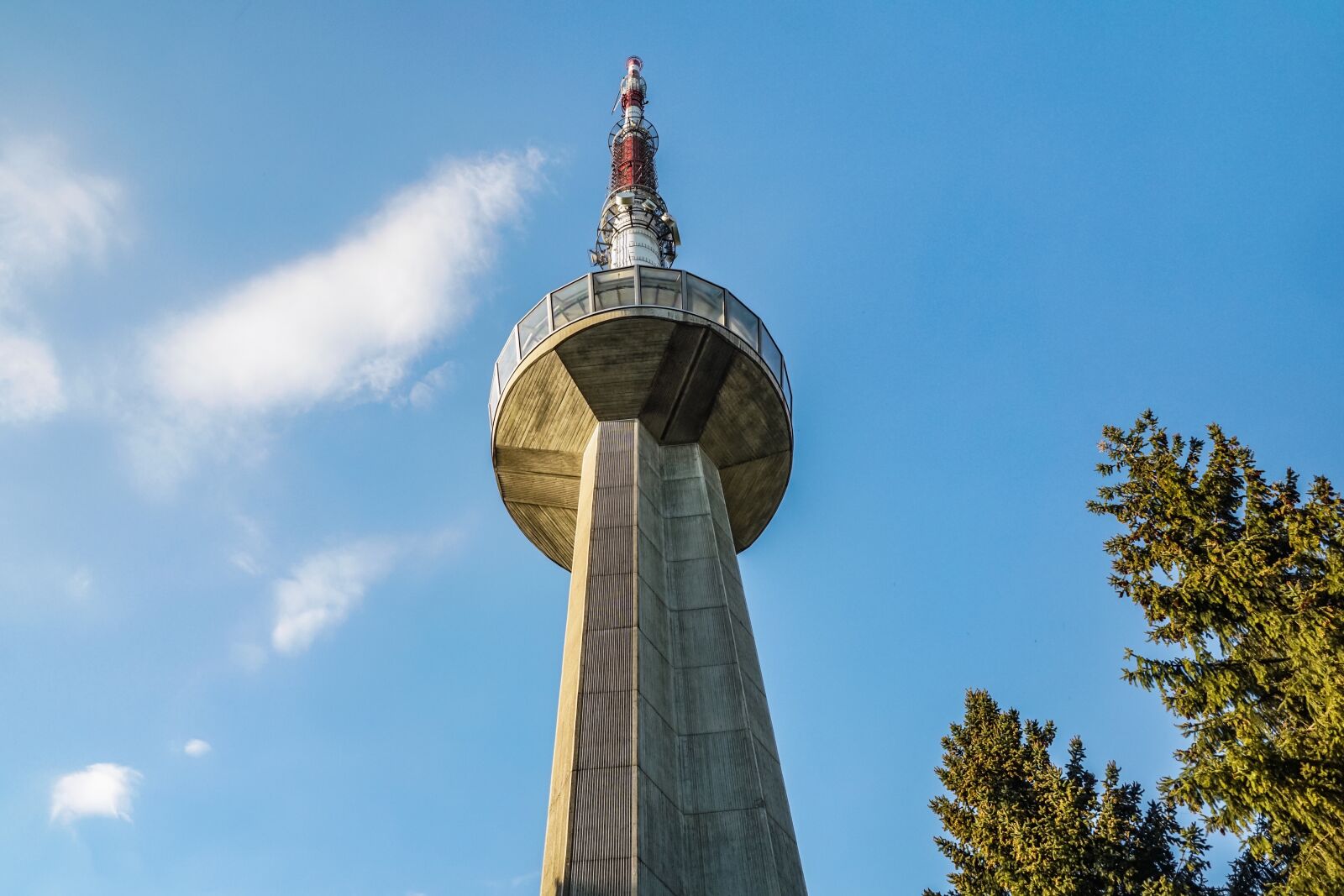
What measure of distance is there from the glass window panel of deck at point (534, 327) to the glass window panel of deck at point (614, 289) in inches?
40.9

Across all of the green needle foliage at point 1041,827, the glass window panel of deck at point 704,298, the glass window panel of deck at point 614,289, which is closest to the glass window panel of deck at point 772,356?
the glass window panel of deck at point 704,298

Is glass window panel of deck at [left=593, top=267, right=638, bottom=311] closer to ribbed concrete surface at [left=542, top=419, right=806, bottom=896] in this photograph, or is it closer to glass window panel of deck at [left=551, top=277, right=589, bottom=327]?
glass window panel of deck at [left=551, top=277, right=589, bottom=327]

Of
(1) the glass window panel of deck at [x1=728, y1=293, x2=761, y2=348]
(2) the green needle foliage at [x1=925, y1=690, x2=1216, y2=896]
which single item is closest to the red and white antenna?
(1) the glass window panel of deck at [x1=728, y1=293, x2=761, y2=348]

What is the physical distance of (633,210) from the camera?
28.0 meters

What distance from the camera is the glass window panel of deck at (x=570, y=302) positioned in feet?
58.9

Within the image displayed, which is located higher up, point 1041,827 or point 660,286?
point 660,286

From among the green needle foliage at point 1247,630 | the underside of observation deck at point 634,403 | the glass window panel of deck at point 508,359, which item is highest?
the glass window panel of deck at point 508,359

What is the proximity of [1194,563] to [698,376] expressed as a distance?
9.17 metres

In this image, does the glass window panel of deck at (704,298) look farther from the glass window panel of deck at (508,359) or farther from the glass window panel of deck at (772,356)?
the glass window panel of deck at (508,359)

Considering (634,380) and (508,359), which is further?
(508,359)

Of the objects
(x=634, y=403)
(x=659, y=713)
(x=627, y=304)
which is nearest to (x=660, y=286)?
(x=627, y=304)

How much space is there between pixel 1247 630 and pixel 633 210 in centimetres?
2073

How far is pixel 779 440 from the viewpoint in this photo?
1958cm

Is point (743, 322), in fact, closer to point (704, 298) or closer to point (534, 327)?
Result: point (704, 298)
